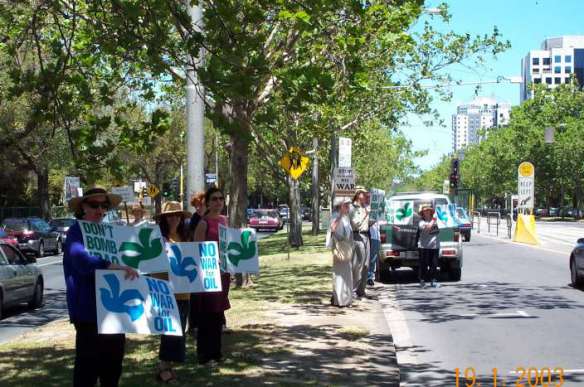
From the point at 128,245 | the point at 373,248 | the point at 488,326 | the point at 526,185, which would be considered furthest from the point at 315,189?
the point at 128,245

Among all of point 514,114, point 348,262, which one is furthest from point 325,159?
point 514,114

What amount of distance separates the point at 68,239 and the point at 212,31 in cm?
330

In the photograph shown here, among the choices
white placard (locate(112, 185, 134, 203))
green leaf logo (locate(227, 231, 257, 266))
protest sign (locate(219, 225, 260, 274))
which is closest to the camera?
protest sign (locate(219, 225, 260, 274))

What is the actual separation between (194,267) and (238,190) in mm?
9045

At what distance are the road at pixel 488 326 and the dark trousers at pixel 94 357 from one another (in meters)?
3.17

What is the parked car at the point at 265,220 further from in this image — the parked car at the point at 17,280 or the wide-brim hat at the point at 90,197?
the wide-brim hat at the point at 90,197

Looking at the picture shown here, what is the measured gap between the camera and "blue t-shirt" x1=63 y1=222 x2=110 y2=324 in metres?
6.09

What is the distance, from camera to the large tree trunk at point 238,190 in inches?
670

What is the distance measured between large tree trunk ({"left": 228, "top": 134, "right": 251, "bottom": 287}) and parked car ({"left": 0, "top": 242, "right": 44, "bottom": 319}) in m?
4.11

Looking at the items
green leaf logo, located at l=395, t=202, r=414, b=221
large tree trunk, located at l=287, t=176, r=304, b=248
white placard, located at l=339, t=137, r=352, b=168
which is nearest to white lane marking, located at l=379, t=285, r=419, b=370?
green leaf logo, located at l=395, t=202, r=414, b=221

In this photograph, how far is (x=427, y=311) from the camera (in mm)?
13445

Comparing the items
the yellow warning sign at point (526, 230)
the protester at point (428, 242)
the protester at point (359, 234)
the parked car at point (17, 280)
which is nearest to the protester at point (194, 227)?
the protester at point (359, 234)

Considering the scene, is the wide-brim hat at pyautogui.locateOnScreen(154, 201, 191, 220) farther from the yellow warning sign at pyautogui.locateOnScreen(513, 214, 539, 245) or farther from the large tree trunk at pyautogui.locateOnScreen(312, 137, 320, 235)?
the yellow warning sign at pyautogui.locateOnScreen(513, 214, 539, 245)

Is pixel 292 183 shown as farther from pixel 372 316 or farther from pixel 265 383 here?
pixel 265 383
